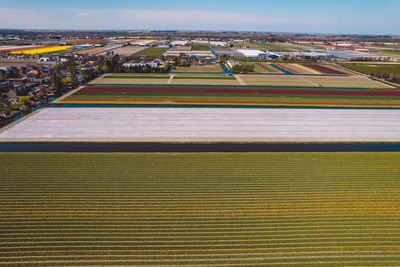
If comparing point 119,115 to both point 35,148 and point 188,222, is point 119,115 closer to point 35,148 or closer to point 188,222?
point 35,148

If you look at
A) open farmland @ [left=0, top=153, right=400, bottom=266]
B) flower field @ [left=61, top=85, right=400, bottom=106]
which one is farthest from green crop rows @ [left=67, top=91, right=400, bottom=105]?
open farmland @ [left=0, top=153, right=400, bottom=266]

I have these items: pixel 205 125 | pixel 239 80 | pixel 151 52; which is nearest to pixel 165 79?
pixel 239 80

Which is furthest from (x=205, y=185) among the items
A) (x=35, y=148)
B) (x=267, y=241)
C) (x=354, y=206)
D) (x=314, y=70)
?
(x=314, y=70)

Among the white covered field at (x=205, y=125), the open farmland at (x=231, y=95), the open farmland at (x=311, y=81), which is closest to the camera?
the white covered field at (x=205, y=125)

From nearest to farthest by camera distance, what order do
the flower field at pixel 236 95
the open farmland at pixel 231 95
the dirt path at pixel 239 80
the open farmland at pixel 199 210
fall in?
the open farmland at pixel 199 210
the open farmland at pixel 231 95
the flower field at pixel 236 95
the dirt path at pixel 239 80

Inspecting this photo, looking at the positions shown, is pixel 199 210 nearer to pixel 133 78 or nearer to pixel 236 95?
pixel 236 95

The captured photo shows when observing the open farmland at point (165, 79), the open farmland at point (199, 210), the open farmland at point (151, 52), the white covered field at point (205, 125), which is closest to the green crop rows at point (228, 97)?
the white covered field at point (205, 125)

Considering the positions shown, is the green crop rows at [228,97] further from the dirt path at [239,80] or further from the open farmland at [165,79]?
→ the dirt path at [239,80]
